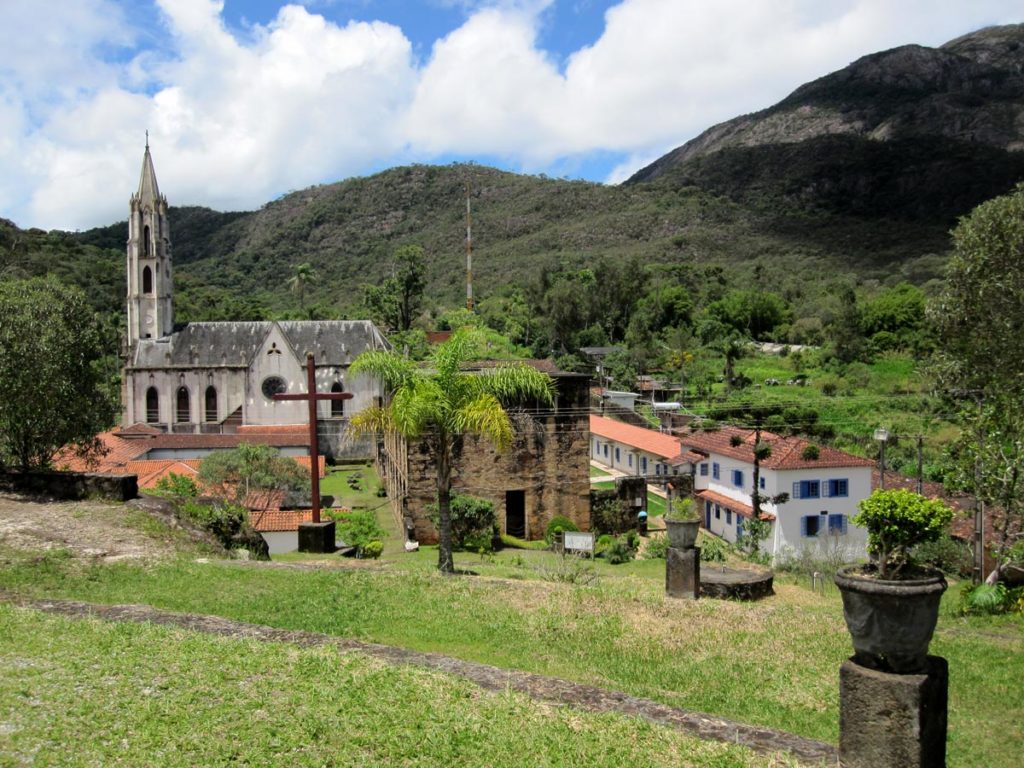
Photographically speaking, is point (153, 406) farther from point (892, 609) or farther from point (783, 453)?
point (892, 609)

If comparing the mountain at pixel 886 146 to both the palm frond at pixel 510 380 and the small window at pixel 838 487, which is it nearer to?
the small window at pixel 838 487

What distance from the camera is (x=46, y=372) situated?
54.4 ft

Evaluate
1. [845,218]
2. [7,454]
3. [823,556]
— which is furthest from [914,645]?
[845,218]

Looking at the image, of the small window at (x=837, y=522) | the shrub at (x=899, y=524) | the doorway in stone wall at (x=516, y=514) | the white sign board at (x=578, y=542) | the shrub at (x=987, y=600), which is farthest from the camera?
the small window at (x=837, y=522)

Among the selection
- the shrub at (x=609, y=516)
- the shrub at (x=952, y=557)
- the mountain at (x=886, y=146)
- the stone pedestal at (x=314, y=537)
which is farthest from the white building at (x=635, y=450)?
the mountain at (x=886, y=146)

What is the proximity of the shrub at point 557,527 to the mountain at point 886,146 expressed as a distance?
108919 mm

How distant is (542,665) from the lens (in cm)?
902

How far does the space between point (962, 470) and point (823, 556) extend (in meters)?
12.5

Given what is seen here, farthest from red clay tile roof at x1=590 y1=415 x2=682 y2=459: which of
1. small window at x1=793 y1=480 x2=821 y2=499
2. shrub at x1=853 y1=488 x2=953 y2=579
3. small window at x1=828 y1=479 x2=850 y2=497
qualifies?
shrub at x1=853 y1=488 x2=953 y2=579

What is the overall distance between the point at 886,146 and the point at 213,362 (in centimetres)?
12842

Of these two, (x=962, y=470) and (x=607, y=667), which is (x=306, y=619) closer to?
(x=607, y=667)

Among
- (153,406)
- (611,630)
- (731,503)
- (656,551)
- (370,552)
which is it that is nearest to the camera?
(611,630)

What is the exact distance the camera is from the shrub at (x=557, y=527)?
2550 cm

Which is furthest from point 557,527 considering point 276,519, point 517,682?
point 517,682
